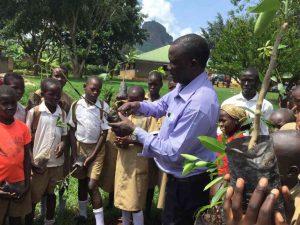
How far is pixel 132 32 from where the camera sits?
128ft

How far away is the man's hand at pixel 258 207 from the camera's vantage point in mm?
1172

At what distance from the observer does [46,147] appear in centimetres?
414

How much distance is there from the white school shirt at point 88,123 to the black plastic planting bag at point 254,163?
3.14 m

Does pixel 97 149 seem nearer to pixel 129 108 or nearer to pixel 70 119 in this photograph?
pixel 70 119

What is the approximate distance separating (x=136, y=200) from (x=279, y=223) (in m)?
3.06

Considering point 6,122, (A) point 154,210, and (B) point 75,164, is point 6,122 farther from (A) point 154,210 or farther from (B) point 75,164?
(A) point 154,210

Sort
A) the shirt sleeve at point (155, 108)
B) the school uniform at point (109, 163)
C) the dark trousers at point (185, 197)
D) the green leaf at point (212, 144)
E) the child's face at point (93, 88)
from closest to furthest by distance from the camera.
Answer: the green leaf at point (212, 144)
the dark trousers at point (185, 197)
the shirt sleeve at point (155, 108)
the child's face at point (93, 88)
the school uniform at point (109, 163)

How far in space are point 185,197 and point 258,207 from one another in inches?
63.6

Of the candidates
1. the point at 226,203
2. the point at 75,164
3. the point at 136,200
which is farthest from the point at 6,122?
the point at 226,203

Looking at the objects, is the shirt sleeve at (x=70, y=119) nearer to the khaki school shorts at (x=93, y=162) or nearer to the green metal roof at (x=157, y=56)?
the khaki school shorts at (x=93, y=162)

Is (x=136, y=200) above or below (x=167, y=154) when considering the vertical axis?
below

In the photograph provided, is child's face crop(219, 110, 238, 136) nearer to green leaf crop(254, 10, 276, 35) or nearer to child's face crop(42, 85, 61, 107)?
child's face crop(42, 85, 61, 107)

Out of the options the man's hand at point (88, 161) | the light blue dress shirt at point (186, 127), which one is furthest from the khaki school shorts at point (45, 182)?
the light blue dress shirt at point (186, 127)

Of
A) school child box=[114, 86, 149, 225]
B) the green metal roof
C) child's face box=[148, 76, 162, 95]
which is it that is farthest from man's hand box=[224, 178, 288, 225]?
the green metal roof
